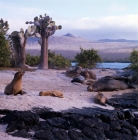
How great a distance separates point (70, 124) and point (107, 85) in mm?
6796

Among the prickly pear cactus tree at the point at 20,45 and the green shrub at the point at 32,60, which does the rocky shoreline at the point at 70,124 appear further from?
the green shrub at the point at 32,60

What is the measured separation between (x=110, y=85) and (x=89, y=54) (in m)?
13.2

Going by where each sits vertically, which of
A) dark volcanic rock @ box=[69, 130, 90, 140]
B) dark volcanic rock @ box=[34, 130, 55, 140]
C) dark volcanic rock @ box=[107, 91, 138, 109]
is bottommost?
dark volcanic rock @ box=[107, 91, 138, 109]

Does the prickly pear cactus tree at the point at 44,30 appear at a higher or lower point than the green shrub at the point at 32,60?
higher

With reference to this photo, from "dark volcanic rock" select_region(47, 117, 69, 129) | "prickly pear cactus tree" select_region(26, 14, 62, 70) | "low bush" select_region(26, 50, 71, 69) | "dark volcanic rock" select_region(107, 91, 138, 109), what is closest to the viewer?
"dark volcanic rock" select_region(47, 117, 69, 129)

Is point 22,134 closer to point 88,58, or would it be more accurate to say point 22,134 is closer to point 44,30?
point 44,30

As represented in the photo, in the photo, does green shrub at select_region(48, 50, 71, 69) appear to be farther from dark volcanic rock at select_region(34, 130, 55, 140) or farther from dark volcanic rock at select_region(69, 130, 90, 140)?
dark volcanic rock at select_region(34, 130, 55, 140)

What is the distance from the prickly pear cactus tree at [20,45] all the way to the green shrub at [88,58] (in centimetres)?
572

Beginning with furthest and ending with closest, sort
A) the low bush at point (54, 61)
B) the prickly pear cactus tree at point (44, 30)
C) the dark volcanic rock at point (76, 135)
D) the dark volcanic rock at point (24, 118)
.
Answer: the low bush at point (54, 61) < the prickly pear cactus tree at point (44, 30) < the dark volcanic rock at point (24, 118) < the dark volcanic rock at point (76, 135)

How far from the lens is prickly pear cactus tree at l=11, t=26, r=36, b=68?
958 inches

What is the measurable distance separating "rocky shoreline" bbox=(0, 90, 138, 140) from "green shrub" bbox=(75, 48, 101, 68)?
18.1 metres

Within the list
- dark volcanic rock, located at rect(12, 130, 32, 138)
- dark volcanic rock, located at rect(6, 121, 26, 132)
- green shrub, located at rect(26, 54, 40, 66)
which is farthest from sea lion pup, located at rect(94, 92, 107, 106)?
green shrub, located at rect(26, 54, 40, 66)

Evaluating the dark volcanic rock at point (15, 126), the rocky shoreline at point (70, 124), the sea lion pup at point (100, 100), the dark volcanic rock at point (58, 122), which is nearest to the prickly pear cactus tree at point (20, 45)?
the sea lion pup at point (100, 100)

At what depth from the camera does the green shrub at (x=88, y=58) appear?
28.7 m
